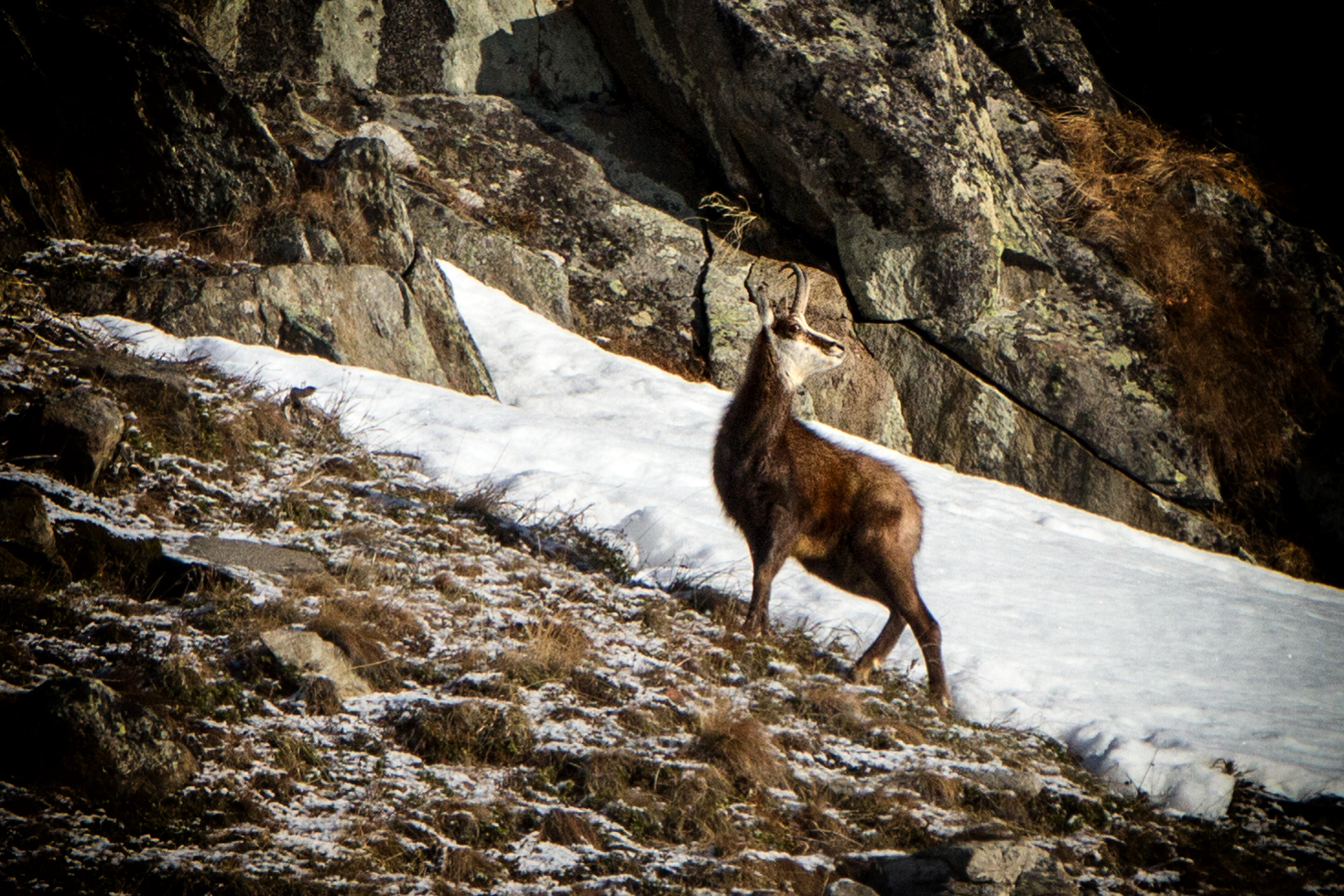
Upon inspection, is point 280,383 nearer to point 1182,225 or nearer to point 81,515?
point 81,515

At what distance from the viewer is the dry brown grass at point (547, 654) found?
481cm

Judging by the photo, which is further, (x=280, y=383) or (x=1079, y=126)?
(x=1079, y=126)

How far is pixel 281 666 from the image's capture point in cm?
439

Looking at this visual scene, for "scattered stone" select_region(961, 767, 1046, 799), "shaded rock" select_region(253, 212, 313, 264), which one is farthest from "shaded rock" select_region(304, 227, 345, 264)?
"scattered stone" select_region(961, 767, 1046, 799)

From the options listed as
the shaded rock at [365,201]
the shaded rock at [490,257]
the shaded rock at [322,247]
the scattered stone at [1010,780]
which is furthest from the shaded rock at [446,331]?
the scattered stone at [1010,780]

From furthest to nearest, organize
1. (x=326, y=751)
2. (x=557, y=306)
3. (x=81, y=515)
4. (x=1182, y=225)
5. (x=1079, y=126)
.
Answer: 1. (x=1079, y=126)
2. (x=1182, y=225)
3. (x=557, y=306)
4. (x=81, y=515)
5. (x=326, y=751)

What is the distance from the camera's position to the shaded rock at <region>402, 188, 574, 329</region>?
37.1ft

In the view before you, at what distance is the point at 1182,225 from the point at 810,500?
9264 mm

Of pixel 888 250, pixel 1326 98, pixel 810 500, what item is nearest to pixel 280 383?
pixel 810 500

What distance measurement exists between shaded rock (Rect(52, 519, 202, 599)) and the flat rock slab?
16cm

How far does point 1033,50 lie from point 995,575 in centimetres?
A: 935

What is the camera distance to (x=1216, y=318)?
12.2 m

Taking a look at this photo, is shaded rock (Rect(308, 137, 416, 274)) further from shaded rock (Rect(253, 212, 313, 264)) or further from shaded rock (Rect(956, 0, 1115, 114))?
shaded rock (Rect(956, 0, 1115, 114))

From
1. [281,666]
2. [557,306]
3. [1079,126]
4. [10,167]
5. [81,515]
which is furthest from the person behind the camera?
[1079,126]
